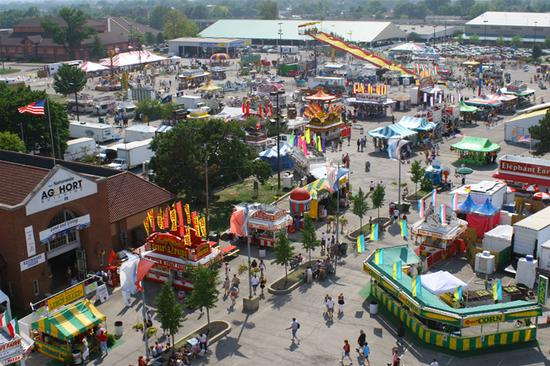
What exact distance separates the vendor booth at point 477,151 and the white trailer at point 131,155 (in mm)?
28513

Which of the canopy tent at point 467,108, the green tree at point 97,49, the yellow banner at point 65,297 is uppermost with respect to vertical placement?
the green tree at point 97,49

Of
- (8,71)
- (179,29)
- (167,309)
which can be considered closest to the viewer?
(167,309)

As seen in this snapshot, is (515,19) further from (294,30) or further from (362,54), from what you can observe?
(362,54)

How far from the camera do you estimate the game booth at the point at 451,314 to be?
2919 cm

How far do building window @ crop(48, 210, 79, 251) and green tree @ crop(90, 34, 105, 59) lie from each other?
123 m

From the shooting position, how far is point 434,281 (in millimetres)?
31938

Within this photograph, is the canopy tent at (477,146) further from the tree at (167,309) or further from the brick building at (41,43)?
the brick building at (41,43)

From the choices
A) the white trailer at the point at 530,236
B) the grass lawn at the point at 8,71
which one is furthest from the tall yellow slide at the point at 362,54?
the white trailer at the point at 530,236

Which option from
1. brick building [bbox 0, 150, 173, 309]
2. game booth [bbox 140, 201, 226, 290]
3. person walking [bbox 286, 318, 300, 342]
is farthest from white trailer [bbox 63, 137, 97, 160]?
person walking [bbox 286, 318, 300, 342]

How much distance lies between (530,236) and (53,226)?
26181 millimetres

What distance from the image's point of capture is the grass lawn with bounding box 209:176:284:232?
46.4m

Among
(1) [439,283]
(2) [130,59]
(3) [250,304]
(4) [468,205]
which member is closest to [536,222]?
(4) [468,205]

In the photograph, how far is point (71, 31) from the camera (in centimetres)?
14838

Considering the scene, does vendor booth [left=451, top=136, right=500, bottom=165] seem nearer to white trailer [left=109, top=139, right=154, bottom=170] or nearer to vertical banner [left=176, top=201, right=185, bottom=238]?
white trailer [left=109, top=139, right=154, bottom=170]
